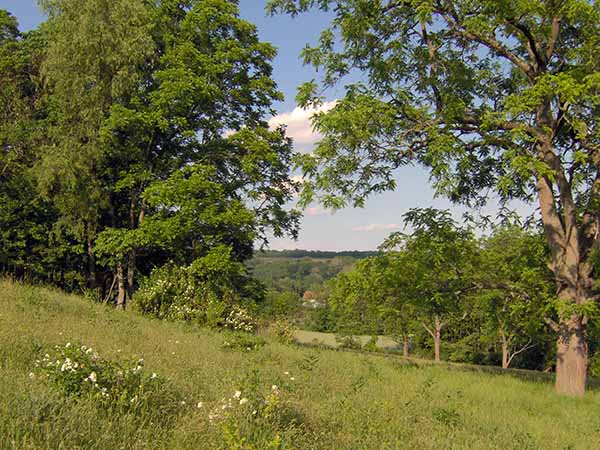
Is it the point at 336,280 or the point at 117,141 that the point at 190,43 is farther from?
the point at 336,280

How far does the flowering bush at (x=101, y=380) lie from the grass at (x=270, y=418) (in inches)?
5.6

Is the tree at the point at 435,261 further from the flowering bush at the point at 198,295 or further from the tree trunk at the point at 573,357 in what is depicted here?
the flowering bush at the point at 198,295

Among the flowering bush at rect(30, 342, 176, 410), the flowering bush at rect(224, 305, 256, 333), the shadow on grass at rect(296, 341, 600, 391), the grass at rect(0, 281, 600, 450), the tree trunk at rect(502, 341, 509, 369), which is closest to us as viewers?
the grass at rect(0, 281, 600, 450)

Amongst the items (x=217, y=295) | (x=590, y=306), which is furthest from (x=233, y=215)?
(x=590, y=306)

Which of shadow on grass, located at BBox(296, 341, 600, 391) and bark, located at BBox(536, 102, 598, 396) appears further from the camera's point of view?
shadow on grass, located at BBox(296, 341, 600, 391)

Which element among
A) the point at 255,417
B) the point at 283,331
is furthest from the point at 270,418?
the point at 283,331

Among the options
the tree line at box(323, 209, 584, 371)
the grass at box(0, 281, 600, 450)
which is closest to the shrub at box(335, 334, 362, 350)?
the tree line at box(323, 209, 584, 371)

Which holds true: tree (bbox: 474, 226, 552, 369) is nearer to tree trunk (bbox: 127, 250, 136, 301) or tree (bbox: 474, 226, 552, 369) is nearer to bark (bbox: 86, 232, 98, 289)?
tree trunk (bbox: 127, 250, 136, 301)

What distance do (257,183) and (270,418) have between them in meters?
16.0

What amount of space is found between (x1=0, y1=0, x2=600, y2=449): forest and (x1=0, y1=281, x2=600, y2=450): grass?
92mm

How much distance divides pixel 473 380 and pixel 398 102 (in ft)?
21.9

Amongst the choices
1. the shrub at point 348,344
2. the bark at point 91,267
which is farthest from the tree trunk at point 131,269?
the shrub at point 348,344

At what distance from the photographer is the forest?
857cm

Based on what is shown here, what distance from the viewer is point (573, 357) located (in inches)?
425
